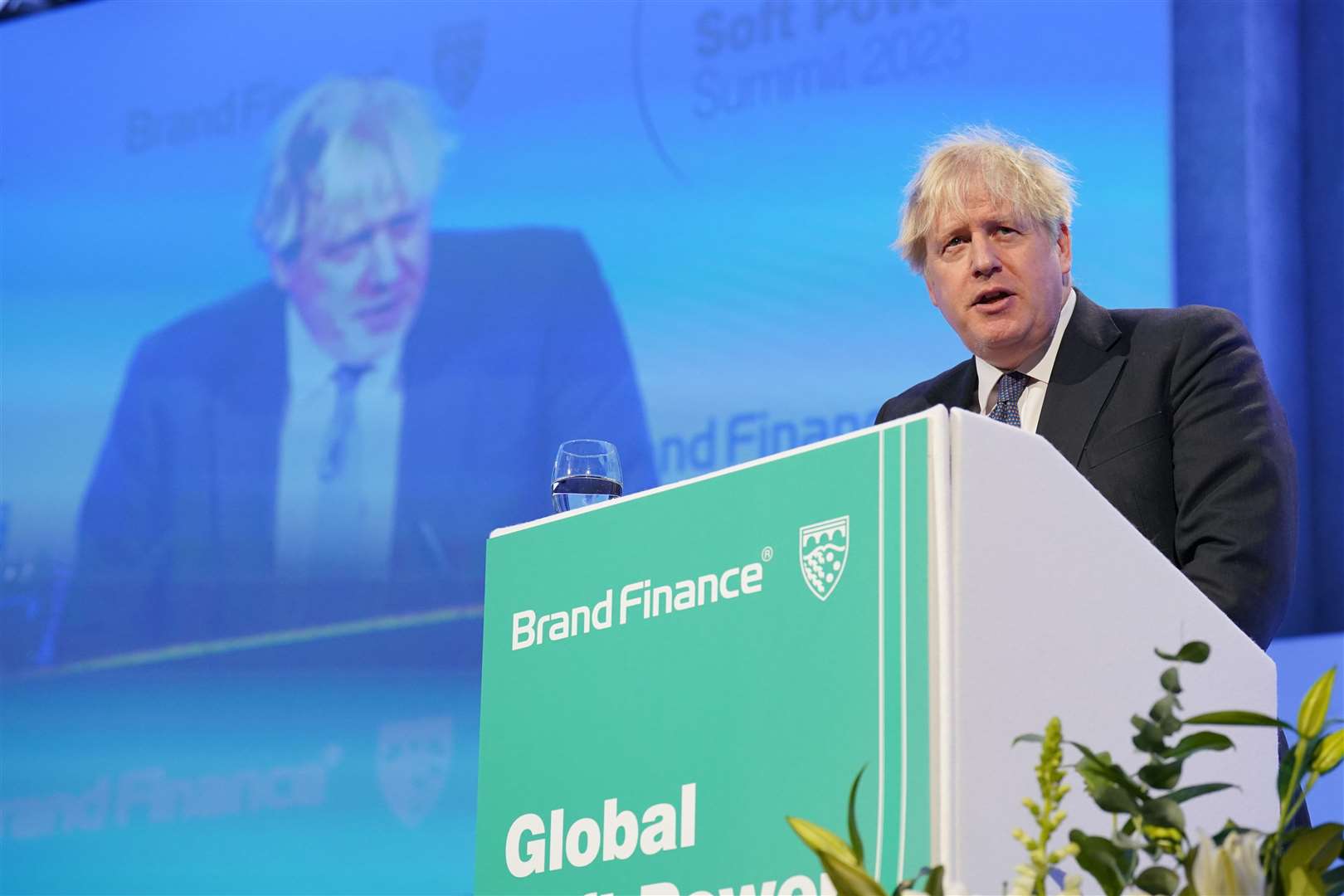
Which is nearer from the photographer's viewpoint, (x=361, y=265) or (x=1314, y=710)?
(x=1314, y=710)

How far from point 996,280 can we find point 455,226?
316 cm

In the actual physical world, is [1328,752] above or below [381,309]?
below

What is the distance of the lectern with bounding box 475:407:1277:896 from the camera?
3.97ft

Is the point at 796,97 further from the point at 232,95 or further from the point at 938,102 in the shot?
the point at 232,95

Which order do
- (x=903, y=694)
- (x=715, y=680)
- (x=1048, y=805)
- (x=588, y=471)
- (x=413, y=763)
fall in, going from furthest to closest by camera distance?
(x=413, y=763)
(x=588, y=471)
(x=715, y=680)
(x=903, y=694)
(x=1048, y=805)

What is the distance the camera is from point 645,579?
1.42 meters

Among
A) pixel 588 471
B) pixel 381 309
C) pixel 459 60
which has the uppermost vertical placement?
pixel 459 60

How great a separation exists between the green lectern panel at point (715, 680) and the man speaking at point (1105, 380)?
66 cm

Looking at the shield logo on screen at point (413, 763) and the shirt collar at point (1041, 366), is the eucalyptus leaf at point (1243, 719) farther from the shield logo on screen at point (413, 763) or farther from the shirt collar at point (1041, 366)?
the shield logo on screen at point (413, 763)

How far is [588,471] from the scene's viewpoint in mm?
1976

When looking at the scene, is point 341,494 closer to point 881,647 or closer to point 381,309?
point 381,309

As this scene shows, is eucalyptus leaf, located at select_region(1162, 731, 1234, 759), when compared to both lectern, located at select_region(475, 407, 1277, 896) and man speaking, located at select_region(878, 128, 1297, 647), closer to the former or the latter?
lectern, located at select_region(475, 407, 1277, 896)

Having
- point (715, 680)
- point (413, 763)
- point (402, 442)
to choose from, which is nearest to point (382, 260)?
point (402, 442)

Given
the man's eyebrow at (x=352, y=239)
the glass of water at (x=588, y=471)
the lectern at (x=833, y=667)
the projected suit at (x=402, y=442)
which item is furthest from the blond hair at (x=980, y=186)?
the man's eyebrow at (x=352, y=239)
